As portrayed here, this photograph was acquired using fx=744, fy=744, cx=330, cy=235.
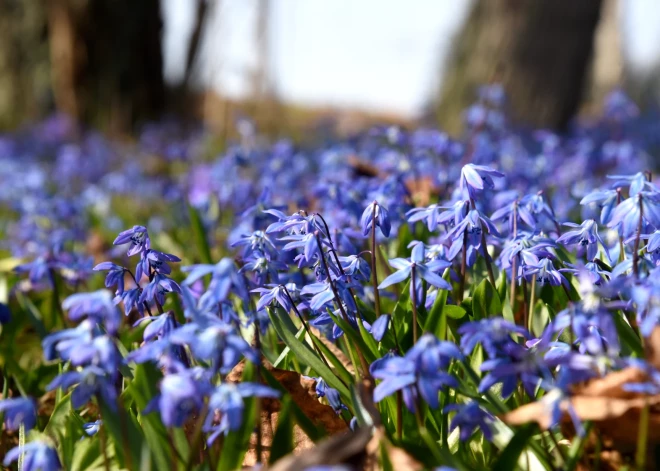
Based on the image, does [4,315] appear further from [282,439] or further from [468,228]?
[468,228]

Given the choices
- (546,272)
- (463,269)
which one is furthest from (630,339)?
(463,269)

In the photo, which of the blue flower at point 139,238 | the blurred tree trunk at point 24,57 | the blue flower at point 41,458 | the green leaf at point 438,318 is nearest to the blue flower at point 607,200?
the green leaf at point 438,318

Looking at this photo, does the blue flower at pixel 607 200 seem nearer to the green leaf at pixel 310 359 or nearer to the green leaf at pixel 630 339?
the green leaf at pixel 630 339

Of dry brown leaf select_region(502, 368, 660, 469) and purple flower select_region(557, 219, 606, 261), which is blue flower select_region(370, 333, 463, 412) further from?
purple flower select_region(557, 219, 606, 261)

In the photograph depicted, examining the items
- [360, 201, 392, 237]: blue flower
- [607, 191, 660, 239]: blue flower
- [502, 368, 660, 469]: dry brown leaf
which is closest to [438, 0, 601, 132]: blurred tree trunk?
[360, 201, 392, 237]: blue flower

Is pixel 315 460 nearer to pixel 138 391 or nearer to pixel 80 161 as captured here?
pixel 138 391
